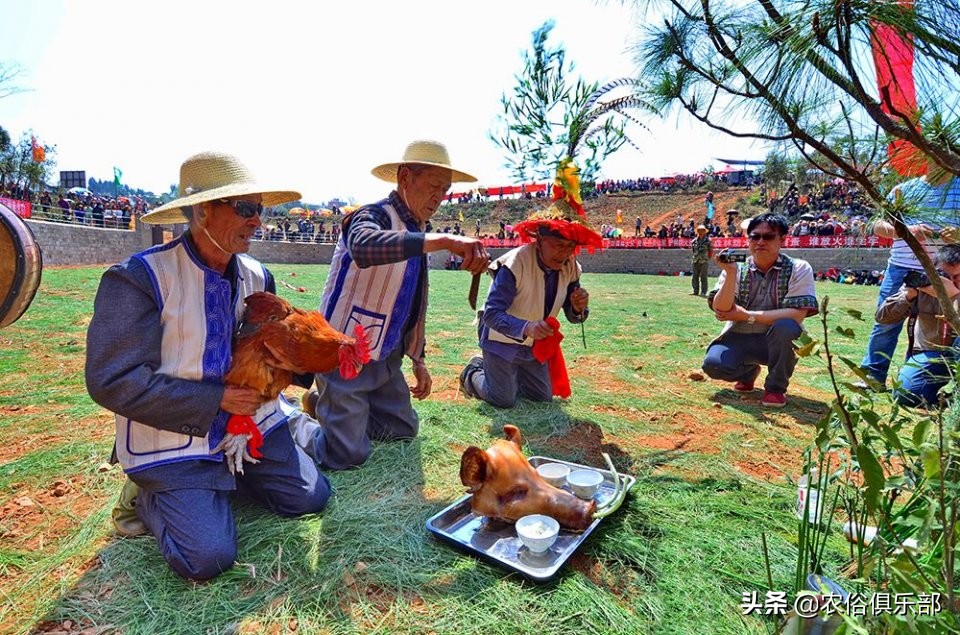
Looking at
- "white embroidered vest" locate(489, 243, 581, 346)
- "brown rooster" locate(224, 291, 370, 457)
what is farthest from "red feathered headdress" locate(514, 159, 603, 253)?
"brown rooster" locate(224, 291, 370, 457)

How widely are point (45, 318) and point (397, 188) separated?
8.17 meters

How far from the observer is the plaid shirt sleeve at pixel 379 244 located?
8.78 ft

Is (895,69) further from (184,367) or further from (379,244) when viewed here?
(184,367)

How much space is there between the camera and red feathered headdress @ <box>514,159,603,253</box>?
3719 millimetres

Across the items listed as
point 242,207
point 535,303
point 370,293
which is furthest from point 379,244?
point 535,303

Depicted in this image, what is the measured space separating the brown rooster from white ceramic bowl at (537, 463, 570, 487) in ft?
3.77

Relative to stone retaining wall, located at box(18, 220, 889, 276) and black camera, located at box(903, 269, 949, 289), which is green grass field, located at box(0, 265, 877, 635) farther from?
stone retaining wall, located at box(18, 220, 889, 276)

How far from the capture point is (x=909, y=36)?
157 centimetres

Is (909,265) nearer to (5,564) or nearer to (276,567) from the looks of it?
(276,567)

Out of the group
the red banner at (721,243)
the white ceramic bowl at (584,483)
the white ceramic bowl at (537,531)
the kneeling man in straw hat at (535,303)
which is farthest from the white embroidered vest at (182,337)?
the red banner at (721,243)

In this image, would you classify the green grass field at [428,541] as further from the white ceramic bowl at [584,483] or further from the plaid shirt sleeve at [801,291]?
the plaid shirt sleeve at [801,291]

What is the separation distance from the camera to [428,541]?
7.87ft

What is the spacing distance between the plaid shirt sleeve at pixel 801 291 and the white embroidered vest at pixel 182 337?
437cm

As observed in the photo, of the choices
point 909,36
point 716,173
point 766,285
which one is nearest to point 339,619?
point 909,36
